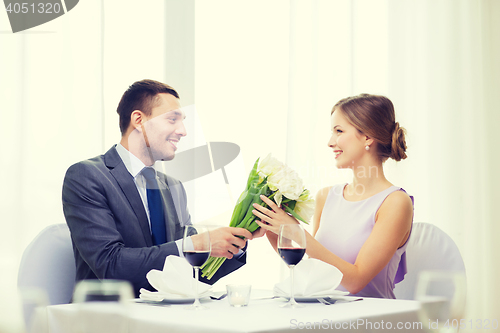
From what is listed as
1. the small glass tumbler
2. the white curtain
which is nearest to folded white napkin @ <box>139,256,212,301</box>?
the small glass tumbler

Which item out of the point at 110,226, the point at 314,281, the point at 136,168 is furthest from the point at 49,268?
the point at 314,281

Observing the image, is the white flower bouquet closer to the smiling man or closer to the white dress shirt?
the smiling man

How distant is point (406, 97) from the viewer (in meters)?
3.18

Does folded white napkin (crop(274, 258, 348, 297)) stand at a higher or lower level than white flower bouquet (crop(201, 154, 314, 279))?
lower

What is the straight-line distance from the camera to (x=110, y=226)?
1.51 meters

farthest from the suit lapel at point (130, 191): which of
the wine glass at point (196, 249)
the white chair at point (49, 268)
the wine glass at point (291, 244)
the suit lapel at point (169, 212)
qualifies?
the wine glass at point (291, 244)

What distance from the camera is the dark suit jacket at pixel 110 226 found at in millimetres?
1427

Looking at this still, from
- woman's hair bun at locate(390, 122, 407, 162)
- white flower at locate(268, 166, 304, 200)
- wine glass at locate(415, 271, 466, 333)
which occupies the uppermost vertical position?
woman's hair bun at locate(390, 122, 407, 162)

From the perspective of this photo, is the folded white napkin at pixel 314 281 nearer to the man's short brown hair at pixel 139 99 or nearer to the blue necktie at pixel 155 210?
the blue necktie at pixel 155 210

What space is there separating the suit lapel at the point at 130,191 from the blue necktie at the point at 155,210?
0.04 m

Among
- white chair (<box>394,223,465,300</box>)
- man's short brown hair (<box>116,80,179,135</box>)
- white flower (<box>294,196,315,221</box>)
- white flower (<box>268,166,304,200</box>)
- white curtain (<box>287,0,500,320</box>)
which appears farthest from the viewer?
white curtain (<box>287,0,500,320</box>)

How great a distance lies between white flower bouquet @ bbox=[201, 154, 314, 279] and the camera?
130cm

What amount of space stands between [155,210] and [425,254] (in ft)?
3.48

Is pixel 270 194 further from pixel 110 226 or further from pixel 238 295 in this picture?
pixel 110 226
